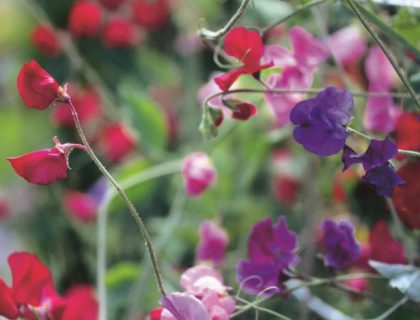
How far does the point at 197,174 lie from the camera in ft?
2.51

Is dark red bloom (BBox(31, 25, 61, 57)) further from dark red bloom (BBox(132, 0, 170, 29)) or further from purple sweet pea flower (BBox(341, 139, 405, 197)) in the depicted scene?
purple sweet pea flower (BBox(341, 139, 405, 197))

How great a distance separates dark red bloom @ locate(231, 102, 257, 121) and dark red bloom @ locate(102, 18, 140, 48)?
0.78 m

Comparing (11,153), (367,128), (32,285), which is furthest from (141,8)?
(32,285)

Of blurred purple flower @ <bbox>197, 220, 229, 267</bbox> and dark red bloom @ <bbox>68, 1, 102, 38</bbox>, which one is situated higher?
dark red bloom @ <bbox>68, 1, 102, 38</bbox>

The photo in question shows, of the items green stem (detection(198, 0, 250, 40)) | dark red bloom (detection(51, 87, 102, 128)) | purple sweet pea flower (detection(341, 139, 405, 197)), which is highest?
green stem (detection(198, 0, 250, 40))

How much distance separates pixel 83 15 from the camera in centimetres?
126

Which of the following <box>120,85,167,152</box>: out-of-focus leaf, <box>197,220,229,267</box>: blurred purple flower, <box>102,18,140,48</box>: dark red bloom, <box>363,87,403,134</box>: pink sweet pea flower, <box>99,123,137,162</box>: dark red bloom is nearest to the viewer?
<box>363,87,403,134</box>: pink sweet pea flower

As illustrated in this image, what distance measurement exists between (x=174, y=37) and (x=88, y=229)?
0.38m

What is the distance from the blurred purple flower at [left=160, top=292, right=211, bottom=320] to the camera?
1.51 feet

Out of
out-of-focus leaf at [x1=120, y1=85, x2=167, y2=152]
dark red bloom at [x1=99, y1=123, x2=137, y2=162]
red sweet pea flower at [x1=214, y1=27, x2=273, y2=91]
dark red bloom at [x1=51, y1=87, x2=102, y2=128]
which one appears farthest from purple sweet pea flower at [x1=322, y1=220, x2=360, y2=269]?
dark red bloom at [x1=51, y1=87, x2=102, y2=128]

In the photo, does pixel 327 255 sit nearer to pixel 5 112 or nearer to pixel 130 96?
pixel 130 96

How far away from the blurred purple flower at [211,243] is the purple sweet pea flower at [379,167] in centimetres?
31

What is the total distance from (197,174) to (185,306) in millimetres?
308

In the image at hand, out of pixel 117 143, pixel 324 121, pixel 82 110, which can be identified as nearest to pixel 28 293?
pixel 324 121
